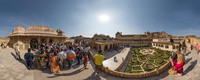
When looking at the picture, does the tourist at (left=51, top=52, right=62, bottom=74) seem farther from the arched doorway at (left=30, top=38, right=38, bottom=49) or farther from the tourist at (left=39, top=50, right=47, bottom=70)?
the arched doorway at (left=30, top=38, right=38, bottom=49)

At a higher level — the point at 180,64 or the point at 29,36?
the point at 29,36

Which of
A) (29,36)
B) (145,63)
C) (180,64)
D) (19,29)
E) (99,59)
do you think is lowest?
(145,63)

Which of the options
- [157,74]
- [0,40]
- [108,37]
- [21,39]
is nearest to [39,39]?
[21,39]

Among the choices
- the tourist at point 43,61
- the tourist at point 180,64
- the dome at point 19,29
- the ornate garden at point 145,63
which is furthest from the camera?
the dome at point 19,29

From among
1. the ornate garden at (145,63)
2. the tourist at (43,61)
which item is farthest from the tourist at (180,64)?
the tourist at (43,61)

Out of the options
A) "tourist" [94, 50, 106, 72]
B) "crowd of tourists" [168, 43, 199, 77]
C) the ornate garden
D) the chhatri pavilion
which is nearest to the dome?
the chhatri pavilion

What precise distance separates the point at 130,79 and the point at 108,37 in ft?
124

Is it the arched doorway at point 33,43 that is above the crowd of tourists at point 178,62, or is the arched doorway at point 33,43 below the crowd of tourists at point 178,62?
above

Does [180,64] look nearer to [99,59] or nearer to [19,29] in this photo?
[99,59]

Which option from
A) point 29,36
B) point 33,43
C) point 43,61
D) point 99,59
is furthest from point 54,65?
point 29,36

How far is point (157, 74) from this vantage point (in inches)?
209

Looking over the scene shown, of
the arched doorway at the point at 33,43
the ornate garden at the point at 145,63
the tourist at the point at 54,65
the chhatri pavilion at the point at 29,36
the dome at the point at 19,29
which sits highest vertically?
the dome at the point at 19,29

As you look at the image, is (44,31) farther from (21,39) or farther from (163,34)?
(163,34)

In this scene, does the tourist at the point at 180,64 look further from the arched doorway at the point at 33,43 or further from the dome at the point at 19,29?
the dome at the point at 19,29
